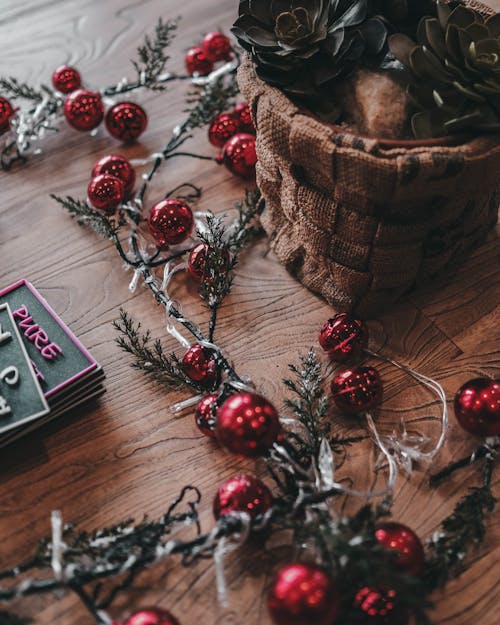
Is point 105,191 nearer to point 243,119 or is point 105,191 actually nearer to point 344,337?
point 243,119

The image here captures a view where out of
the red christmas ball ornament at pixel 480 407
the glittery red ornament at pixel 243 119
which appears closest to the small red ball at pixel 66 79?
the glittery red ornament at pixel 243 119

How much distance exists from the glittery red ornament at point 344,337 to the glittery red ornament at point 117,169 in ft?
1.40

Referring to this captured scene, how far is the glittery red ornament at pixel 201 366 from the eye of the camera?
846 millimetres

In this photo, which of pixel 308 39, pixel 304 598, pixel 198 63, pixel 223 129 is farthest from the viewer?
pixel 198 63

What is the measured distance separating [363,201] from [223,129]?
0.43 m

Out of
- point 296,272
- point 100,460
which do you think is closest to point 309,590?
point 100,460

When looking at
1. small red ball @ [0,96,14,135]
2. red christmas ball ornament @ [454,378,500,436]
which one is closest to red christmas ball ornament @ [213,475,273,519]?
red christmas ball ornament @ [454,378,500,436]

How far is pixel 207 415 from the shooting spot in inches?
31.2

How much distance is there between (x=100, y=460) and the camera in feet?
2.65

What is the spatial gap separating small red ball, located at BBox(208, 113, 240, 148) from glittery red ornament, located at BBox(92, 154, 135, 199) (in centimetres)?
16

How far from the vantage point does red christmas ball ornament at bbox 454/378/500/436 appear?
0.76 metres

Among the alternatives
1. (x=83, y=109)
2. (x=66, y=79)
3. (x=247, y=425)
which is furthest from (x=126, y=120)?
(x=247, y=425)

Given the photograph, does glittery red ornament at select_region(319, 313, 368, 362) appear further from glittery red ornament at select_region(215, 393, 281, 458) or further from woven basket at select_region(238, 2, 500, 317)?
glittery red ornament at select_region(215, 393, 281, 458)

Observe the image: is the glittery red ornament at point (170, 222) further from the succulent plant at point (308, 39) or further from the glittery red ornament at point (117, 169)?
the succulent plant at point (308, 39)
